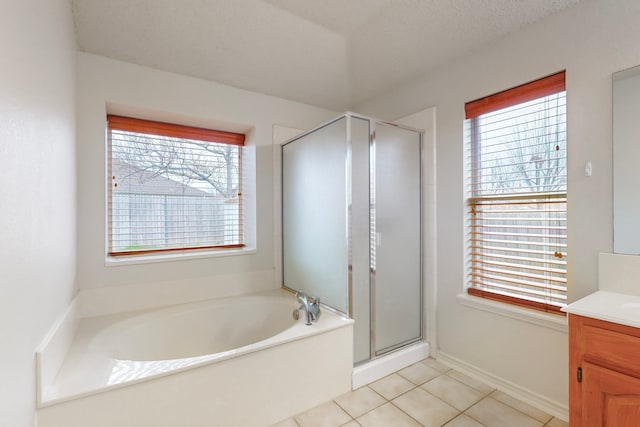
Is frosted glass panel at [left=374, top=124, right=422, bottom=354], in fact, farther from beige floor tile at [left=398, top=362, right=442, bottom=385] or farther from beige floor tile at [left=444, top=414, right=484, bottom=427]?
beige floor tile at [left=444, top=414, right=484, bottom=427]

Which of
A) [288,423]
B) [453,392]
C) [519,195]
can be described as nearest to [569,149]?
[519,195]

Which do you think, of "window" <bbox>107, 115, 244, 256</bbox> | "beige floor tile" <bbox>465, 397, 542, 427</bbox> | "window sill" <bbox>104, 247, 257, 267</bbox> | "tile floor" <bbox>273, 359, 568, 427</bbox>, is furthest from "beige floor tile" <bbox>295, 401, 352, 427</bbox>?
"window" <bbox>107, 115, 244, 256</bbox>

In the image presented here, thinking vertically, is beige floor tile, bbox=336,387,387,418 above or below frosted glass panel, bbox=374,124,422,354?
below

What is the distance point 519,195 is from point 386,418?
1.61 m

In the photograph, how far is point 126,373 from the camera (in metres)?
1.39

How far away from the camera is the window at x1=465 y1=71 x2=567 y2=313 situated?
1750mm

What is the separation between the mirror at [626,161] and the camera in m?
1.44

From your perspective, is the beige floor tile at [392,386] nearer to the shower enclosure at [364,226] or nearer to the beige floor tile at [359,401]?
the beige floor tile at [359,401]

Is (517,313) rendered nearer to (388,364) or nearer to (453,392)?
(453,392)

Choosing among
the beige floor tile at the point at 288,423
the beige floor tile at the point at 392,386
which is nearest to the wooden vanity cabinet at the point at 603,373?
the beige floor tile at the point at 392,386

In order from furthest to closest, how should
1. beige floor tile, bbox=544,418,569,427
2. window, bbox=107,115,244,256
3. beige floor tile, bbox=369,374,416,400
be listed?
window, bbox=107,115,244,256
beige floor tile, bbox=369,374,416,400
beige floor tile, bbox=544,418,569,427

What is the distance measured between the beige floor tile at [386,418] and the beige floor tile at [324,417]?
0.10 meters

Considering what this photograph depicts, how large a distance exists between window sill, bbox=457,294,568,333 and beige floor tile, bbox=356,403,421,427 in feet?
2.92

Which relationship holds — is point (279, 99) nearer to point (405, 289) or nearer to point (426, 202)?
point (426, 202)
